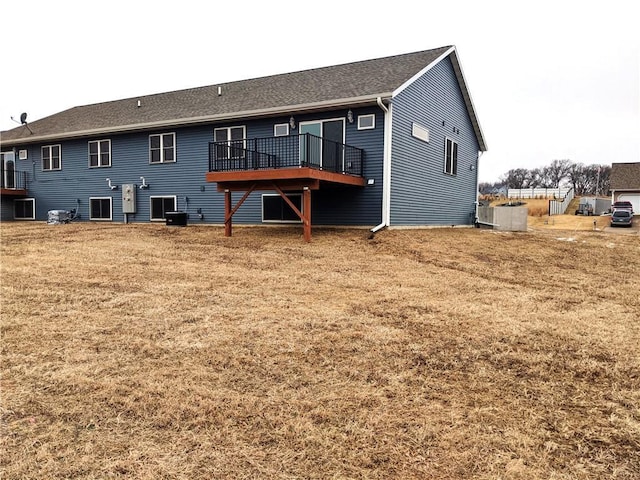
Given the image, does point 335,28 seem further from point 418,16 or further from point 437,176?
point 437,176

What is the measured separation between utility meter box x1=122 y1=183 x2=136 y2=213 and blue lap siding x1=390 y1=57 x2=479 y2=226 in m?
10.7

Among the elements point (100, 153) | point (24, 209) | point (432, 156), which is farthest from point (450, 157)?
point (24, 209)

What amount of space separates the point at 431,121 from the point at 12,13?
40.8 feet

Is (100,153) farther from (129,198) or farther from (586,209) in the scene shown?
(586,209)

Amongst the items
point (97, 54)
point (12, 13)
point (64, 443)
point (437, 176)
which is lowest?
point (64, 443)

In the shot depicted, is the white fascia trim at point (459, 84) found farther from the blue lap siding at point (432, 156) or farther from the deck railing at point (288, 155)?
the deck railing at point (288, 155)

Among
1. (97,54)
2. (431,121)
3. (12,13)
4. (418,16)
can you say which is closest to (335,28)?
(418,16)

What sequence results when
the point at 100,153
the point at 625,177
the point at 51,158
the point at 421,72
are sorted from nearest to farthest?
the point at 421,72
the point at 100,153
the point at 51,158
the point at 625,177

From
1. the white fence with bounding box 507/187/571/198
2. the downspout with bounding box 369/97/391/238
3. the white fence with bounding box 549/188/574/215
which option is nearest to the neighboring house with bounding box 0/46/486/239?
the downspout with bounding box 369/97/391/238

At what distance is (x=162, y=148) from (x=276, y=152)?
5.63 metres

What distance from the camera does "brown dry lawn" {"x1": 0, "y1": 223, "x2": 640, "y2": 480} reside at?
246 cm

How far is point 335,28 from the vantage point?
741 inches

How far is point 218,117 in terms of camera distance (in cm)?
1478

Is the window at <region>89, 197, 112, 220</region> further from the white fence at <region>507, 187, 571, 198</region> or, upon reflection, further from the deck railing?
the white fence at <region>507, 187, 571, 198</region>
